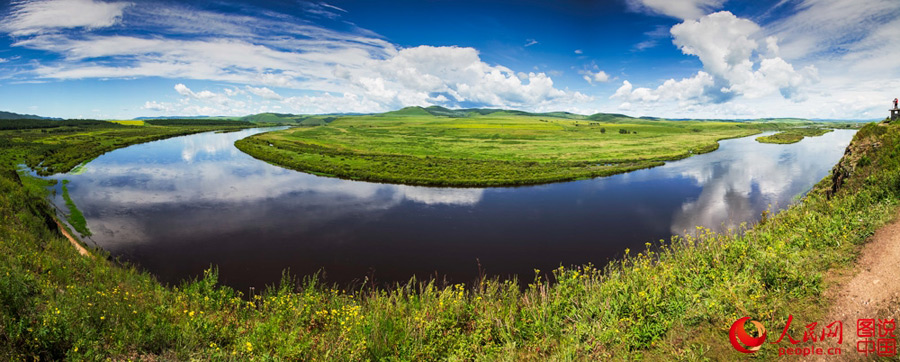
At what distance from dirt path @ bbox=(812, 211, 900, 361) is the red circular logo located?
952mm

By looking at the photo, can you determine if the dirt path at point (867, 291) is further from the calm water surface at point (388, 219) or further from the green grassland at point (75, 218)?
the green grassland at point (75, 218)

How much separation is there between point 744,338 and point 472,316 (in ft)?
20.6

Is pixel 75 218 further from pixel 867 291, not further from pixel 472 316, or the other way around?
pixel 867 291

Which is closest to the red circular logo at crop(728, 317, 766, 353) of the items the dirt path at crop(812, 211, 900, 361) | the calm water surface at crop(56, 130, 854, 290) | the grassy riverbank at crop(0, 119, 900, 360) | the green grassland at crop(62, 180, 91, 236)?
the grassy riverbank at crop(0, 119, 900, 360)

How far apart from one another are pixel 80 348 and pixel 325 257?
49.5 feet

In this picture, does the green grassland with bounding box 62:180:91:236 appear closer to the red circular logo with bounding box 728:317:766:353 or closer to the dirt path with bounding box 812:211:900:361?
the red circular logo with bounding box 728:317:766:353

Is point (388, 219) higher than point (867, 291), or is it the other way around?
point (867, 291)

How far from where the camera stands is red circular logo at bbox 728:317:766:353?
657 cm

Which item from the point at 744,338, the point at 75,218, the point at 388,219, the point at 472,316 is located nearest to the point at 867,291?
the point at 744,338

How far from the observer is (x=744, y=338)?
6.80 meters

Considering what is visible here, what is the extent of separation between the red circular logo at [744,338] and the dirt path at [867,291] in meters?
0.95

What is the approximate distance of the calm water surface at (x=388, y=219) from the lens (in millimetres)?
20938

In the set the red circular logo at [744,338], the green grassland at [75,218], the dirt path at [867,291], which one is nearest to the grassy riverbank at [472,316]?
the red circular logo at [744,338]

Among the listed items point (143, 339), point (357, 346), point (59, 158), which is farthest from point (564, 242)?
point (59, 158)
